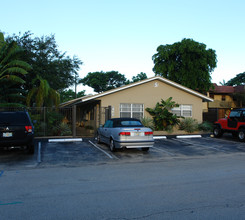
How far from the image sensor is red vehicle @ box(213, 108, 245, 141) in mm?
15427

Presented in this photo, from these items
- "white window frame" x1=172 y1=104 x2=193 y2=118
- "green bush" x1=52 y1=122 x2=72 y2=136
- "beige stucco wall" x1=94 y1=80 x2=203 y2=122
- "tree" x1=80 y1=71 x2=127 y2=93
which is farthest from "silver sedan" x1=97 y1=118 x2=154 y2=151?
"tree" x1=80 y1=71 x2=127 y2=93

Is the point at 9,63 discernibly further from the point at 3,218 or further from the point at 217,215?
the point at 217,215

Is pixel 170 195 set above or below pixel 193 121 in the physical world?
below

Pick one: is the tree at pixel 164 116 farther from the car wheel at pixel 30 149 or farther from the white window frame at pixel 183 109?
the car wheel at pixel 30 149

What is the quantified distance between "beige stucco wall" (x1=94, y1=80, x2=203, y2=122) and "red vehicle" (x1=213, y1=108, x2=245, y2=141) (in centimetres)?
436

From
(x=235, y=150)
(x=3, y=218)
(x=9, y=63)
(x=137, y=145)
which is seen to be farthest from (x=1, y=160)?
(x=235, y=150)

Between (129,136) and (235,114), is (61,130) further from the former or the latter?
(235,114)

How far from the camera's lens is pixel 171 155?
11.2 meters

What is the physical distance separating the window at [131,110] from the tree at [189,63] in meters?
20.1

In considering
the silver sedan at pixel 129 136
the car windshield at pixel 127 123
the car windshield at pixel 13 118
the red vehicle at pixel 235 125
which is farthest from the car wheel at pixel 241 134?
the car windshield at pixel 13 118

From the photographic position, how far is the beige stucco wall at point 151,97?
19.4 m

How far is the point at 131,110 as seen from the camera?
19.9 metres

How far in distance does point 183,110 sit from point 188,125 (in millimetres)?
1767

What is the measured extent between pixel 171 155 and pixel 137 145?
1.64 metres
